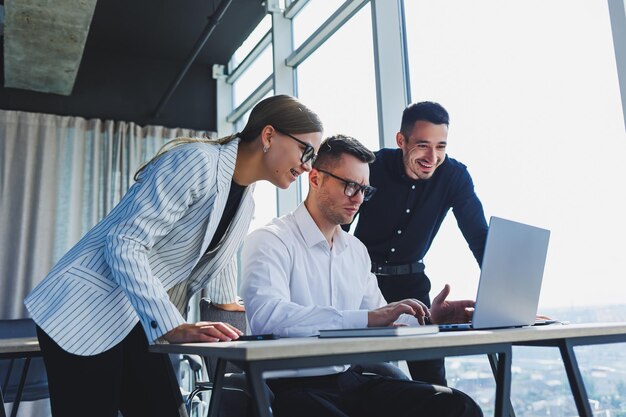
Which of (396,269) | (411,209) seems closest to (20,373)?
(396,269)

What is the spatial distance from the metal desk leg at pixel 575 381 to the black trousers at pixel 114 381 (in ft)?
3.08

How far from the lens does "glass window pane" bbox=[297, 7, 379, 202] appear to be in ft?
12.2

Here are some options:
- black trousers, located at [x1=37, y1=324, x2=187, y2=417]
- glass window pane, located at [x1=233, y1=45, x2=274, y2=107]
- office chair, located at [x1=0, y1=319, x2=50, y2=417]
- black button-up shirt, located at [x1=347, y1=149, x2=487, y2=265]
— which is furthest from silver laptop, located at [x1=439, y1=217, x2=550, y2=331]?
glass window pane, located at [x1=233, y1=45, x2=274, y2=107]

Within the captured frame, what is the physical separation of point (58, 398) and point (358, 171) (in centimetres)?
107

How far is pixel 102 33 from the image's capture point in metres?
5.66

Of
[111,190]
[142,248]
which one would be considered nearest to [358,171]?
[142,248]

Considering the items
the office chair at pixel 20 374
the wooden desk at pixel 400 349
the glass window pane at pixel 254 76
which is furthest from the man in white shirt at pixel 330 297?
the glass window pane at pixel 254 76

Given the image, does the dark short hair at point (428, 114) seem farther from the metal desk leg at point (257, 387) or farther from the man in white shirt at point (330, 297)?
the metal desk leg at point (257, 387)

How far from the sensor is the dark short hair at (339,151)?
6.44 ft

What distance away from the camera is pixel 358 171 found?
1.95 meters

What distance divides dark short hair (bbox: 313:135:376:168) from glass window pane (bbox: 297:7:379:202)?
1439 millimetres

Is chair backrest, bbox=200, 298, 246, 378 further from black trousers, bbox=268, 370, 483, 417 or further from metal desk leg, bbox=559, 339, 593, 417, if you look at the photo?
metal desk leg, bbox=559, 339, 593, 417

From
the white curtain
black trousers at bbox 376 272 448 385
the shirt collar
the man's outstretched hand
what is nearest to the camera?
the man's outstretched hand

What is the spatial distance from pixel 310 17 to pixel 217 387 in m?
3.68
